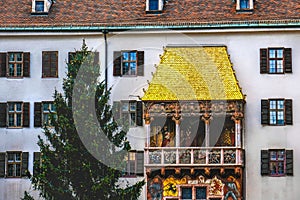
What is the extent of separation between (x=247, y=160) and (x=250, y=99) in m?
3.46

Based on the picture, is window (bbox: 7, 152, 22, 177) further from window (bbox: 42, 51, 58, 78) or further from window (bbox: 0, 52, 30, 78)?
window (bbox: 42, 51, 58, 78)

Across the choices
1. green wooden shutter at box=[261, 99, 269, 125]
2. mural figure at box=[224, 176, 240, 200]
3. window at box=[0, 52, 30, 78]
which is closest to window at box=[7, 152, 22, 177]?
window at box=[0, 52, 30, 78]

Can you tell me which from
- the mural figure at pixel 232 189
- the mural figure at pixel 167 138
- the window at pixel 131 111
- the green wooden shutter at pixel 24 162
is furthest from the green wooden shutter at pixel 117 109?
the mural figure at pixel 232 189

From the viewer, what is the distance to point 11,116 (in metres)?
57.1

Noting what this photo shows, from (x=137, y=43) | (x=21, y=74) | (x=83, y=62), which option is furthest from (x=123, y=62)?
(x=83, y=62)

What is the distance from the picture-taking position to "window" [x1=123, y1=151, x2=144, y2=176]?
55812mm

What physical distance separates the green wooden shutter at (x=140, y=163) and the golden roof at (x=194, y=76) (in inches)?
136

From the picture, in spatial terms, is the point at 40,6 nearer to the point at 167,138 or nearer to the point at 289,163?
the point at 167,138

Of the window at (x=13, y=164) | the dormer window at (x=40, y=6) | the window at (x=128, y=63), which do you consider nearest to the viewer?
the window at (x=13, y=164)

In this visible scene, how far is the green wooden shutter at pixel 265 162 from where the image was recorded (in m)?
55.0

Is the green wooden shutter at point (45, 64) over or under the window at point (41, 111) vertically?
over

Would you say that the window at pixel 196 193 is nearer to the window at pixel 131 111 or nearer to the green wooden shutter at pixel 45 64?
the window at pixel 131 111

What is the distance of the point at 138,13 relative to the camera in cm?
5834

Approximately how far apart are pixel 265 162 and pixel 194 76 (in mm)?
6180
